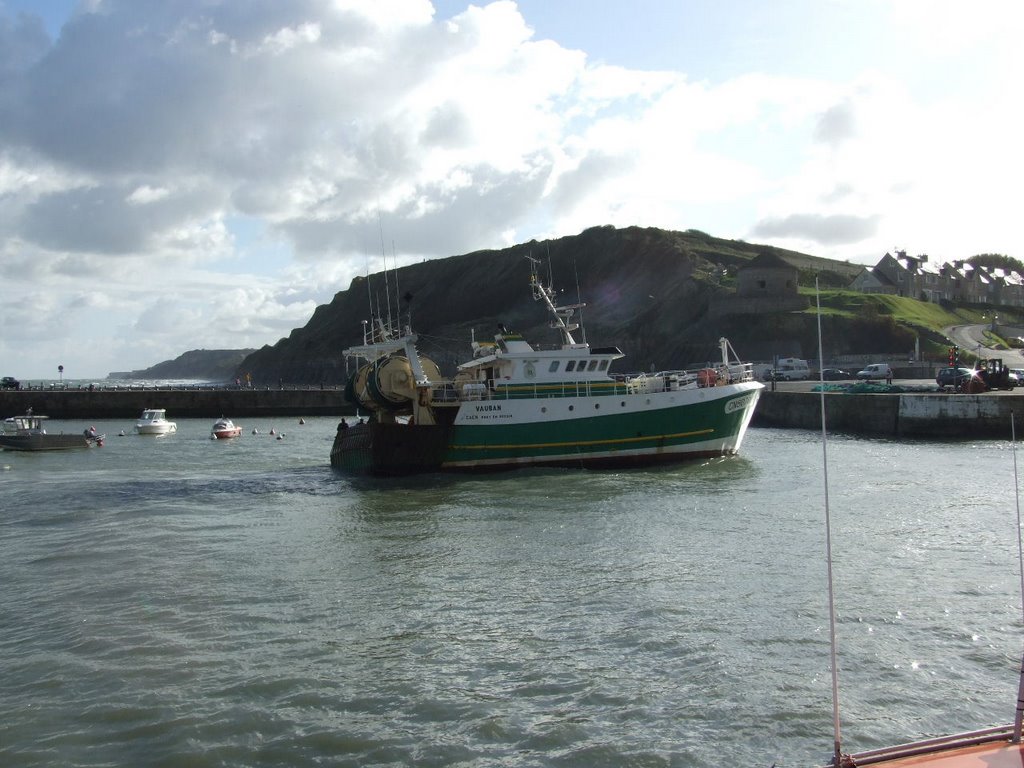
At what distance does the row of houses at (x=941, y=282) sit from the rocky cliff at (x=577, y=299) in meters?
14.8

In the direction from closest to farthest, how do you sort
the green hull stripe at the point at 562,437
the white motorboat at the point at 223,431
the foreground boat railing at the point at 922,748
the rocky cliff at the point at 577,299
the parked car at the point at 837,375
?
the foreground boat railing at the point at 922,748 → the green hull stripe at the point at 562,437 → the white motorboat at the point at 223,431 → the parked car at the point at 837,375 → the rocky cliff at the point at 577,299

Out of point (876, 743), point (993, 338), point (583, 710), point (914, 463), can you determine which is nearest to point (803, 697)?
point (876, 743)

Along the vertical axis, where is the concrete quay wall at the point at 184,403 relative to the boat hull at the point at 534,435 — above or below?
above

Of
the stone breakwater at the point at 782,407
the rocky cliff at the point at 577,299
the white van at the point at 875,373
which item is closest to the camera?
the stone breakwater at the point at 782,407

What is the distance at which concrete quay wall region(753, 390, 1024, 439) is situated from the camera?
3494 cm

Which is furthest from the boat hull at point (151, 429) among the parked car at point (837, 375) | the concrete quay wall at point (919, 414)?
the parked car at point (837, 375)

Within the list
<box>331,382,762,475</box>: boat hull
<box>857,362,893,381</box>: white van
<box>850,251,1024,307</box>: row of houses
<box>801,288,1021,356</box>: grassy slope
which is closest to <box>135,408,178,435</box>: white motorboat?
<box>331,382,762,475</box>: boat hull

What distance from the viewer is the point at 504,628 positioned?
11102mm

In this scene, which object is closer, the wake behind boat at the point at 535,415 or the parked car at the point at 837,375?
the wake behind boat at the point at 535,415

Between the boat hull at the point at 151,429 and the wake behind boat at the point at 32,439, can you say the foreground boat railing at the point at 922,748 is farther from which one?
the boat hull at the point at 151,429

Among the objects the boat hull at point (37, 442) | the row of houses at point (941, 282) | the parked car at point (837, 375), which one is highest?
the row of houses at point (941, 282)

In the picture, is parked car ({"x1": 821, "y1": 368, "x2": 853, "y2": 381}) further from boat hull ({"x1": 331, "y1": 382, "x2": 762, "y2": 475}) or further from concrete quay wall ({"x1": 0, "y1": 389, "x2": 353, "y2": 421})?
concrete quay wall ({"x1": 0, "y1": 389, "x2": 353, "y2": 421})

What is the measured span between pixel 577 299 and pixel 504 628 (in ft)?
346

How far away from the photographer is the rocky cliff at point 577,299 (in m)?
86.1
